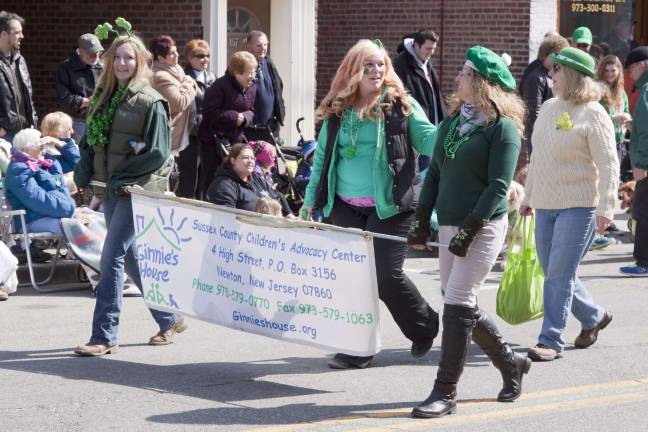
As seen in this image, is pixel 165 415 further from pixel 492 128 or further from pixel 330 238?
pixel 492 128

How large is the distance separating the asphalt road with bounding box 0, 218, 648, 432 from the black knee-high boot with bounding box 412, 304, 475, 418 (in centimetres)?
8

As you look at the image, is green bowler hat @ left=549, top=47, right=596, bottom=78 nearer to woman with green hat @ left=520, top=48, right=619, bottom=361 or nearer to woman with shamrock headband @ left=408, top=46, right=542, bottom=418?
woman with green hat @ left=520, top=48, right=619, bottom=361

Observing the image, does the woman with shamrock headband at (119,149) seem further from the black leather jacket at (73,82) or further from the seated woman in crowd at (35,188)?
the black leather jacket at (73,82)

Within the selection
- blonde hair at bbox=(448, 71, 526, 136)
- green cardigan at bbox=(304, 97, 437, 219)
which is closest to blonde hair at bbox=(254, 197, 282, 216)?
green cardigan at bbox=(304, 97, 437, 219)

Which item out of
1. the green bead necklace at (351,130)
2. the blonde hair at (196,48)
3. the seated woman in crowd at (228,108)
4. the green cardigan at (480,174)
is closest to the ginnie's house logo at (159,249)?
the green bead necklace at (351,130)

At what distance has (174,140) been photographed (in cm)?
1258

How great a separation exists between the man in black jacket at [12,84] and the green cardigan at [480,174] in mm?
6425

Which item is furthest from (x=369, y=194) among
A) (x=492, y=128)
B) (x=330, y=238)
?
(x=492, y=128)

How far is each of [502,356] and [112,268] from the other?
2.51 metres

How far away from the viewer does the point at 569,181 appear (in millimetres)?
8039

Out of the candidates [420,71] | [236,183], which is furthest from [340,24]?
[236,183]

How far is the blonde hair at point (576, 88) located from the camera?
316 inches

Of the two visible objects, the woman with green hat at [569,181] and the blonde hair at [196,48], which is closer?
the woman with green hat at [569,181]

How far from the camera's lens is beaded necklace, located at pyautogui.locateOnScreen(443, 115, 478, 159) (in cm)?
673
